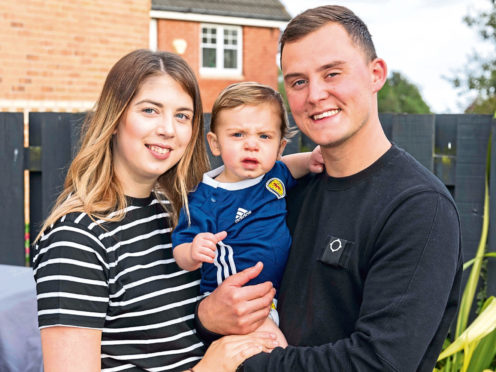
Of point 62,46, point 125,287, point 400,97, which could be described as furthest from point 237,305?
point 400,97

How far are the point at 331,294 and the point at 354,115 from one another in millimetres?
620

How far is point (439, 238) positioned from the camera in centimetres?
169

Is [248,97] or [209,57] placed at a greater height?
[209,57]

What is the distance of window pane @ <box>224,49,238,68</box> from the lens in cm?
2080

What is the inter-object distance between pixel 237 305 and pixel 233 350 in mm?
157

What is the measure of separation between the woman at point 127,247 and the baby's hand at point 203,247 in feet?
0.65

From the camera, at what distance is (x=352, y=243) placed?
1.83 meters

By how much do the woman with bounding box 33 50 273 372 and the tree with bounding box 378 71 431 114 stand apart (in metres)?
34.0

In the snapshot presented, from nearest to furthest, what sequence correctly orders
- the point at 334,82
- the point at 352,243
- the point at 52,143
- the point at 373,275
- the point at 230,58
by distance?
1. the point at 373,275
2. the point at 352,243
3. the point at 334,82
4. the point at 52,143
5. the point at 230,58

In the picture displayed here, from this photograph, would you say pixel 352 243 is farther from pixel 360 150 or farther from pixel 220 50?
pixel 220 50

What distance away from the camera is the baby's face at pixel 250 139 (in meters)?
2.34

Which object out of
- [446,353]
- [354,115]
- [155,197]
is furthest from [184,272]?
[446,353]

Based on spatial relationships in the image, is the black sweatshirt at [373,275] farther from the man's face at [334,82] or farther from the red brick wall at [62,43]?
the red brick wall at [62,43]

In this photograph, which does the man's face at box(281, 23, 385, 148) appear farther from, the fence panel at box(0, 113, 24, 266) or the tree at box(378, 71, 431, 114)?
the tree at box(378, 71, 431, 114)
